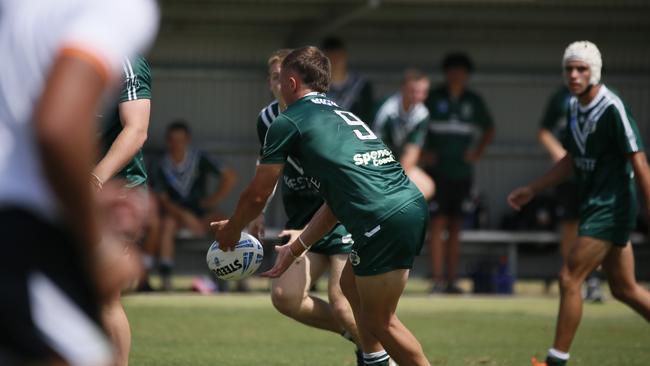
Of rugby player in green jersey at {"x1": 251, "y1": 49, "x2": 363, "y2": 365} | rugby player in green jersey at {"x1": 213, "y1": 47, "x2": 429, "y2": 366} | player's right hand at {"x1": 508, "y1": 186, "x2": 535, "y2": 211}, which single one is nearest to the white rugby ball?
rugby player in green jersey at {"x1": 213, "y1": 47, "x2": 429, "y2": 366}

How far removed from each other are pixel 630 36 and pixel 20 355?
59.5 ft

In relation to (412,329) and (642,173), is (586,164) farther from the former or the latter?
(412,329)

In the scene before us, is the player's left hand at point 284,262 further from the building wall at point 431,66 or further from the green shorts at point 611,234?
the building wall at point 431,66

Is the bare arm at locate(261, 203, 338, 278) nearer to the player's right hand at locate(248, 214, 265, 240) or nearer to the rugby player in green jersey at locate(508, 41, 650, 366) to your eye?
the player's right hand at locate(248, 214, 265, 240)

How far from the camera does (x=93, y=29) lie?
102 inches

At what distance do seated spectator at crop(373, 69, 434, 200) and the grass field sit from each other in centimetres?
186

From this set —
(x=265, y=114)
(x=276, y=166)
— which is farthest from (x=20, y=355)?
(x=265, y=114)

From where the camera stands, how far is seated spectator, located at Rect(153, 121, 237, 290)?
16.5 meters

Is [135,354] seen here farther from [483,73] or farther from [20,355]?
[483,73]

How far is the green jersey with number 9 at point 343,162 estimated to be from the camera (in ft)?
20.9

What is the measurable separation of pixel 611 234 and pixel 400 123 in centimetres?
667

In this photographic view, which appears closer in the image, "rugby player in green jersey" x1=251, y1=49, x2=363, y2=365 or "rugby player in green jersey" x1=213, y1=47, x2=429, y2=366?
"rugby player in green jersey" x1=213, y1=47, x2=429, y2=366

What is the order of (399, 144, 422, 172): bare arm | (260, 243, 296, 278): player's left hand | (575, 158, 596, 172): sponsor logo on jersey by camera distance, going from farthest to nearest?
(399, 144, 422, 172): bare arm, (575, 158, 596, 172): sponsor logo on jersey, (260, 243, 296, 278): player's left hand

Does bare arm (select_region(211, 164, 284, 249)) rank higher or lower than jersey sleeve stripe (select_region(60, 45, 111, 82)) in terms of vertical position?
lower
